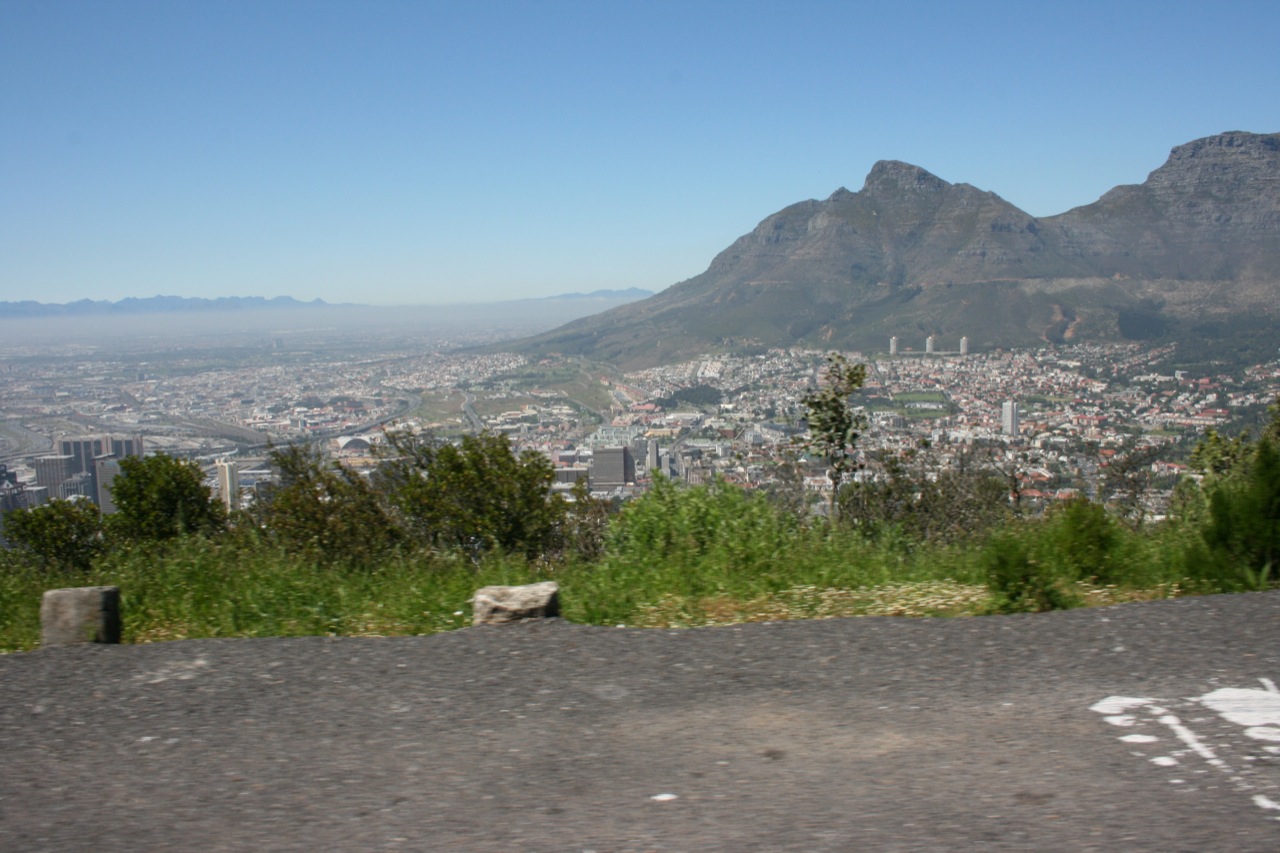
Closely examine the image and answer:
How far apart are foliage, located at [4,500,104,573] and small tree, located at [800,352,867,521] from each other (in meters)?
9.01

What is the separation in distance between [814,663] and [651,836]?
5.69ft

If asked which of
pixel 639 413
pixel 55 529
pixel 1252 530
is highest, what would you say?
pixel 1252 530

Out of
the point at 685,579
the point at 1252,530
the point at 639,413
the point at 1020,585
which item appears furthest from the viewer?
the point at 639,413

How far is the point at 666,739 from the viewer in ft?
11.8

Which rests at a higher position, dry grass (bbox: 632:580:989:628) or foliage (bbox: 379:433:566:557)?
dry grass (bbox: 632:580:989:628)

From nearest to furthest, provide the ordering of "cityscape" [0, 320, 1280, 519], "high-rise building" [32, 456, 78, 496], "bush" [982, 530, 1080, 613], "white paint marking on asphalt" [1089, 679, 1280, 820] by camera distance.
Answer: "white paint marking on asphalt" [1089, 679, 1280, 820]
"bush" [982, 530, 1080, 613]
"cityscape" [0, 320, 1280, 519]
"high-rise building" [32, 456, 78, 496]

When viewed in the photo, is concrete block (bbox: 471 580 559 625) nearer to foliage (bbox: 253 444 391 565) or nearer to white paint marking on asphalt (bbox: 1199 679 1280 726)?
white paint marking on asphalt (bbox: 1199 679 1280 726)

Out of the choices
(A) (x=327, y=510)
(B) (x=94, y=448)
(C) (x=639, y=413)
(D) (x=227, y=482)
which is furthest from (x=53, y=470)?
(C) (x=639, y=413)

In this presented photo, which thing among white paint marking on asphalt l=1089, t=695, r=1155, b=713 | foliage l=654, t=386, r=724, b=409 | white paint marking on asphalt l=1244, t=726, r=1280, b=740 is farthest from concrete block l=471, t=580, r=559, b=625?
foliage l=654, t=386, r=724, b=409

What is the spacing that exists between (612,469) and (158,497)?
1048 cm

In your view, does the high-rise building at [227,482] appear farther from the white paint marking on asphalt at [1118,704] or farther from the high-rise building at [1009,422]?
the high-rise building at [1009,422]

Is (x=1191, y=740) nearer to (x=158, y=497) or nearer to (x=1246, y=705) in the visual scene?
(x=1246, y=705)

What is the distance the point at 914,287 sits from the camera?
97.1 meters

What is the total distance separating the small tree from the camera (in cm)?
1086
